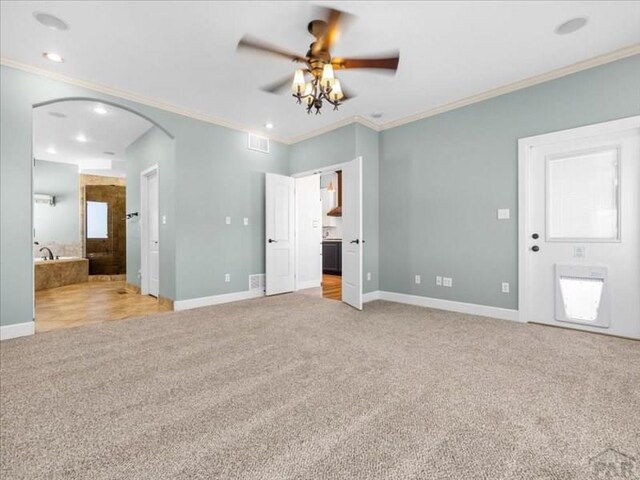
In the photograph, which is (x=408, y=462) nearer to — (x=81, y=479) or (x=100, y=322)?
(x=81, y=479)

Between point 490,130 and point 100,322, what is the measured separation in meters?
5.38

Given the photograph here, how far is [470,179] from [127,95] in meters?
4.54

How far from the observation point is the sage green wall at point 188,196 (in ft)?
10.3

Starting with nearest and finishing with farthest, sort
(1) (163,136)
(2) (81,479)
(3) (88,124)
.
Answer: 1. (2) (81,479)
2. (1) (163,136)
3. (3) (88,124)

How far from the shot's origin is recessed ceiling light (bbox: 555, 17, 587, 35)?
2557 mm

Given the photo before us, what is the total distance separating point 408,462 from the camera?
1.35 metres

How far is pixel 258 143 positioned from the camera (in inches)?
209

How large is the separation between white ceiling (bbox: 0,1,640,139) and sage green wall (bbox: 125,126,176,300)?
1058 mm

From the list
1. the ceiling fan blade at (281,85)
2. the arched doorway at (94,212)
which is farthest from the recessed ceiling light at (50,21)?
the ceiling fan blade at (281,85)

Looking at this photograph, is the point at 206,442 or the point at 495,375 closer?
the point at 206,442

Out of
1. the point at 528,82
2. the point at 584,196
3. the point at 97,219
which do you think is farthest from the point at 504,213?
the point at 97,219

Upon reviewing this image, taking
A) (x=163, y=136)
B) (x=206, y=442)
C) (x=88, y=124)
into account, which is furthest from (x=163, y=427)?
(x=88, y=124)

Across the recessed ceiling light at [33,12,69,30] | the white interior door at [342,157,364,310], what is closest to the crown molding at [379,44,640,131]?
the white interior door at [342,157,364,310]

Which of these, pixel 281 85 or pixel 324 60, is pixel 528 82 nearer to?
pixel 324 60
